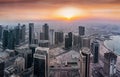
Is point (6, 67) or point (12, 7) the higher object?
point (12, 7)

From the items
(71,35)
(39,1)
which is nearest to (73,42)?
(71,35)

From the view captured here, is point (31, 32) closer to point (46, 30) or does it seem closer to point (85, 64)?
point (46, 30)

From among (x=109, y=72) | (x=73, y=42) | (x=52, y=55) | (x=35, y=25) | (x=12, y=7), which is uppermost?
(x=12, y=7)

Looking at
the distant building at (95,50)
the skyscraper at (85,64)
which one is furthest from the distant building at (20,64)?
the distant building at (95,50)

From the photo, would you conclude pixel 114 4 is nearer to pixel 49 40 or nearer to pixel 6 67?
pixel 49 40

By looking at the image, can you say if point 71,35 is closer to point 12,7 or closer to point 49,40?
point 49,40
